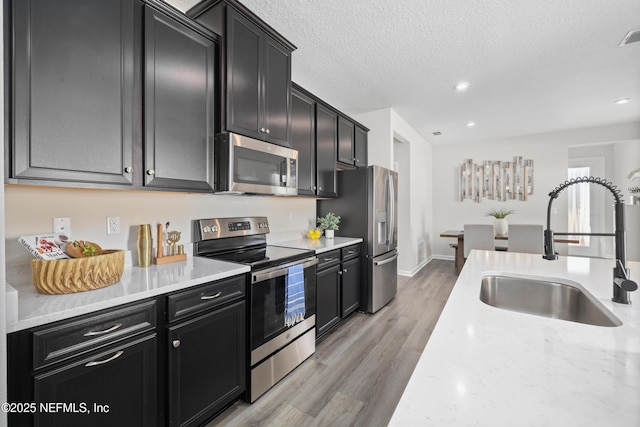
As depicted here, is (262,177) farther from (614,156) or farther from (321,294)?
(614,156)

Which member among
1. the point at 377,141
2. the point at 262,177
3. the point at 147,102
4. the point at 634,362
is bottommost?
the point at 634,362

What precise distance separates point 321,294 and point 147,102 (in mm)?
1975

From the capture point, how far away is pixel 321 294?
2.60m

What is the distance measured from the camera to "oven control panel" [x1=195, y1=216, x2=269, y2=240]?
215 centimetres

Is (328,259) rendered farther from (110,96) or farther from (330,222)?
(110,96)

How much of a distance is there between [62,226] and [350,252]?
2324 millimetres

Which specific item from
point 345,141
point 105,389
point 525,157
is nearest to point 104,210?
point 105,389

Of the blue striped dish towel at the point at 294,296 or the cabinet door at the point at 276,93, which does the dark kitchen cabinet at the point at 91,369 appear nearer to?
the blue striped dish towel at the point at 294,296

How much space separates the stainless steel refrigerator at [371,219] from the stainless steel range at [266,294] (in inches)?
40.4

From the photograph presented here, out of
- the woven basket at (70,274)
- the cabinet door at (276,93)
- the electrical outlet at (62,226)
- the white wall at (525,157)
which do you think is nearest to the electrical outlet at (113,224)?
the electrical outlet at (62,226)

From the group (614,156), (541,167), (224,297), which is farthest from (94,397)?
(614,156)

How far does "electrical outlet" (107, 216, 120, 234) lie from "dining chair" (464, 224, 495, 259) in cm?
463

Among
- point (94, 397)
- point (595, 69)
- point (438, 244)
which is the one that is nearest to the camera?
point (94, 397)

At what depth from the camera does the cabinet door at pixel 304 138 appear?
272 cm
